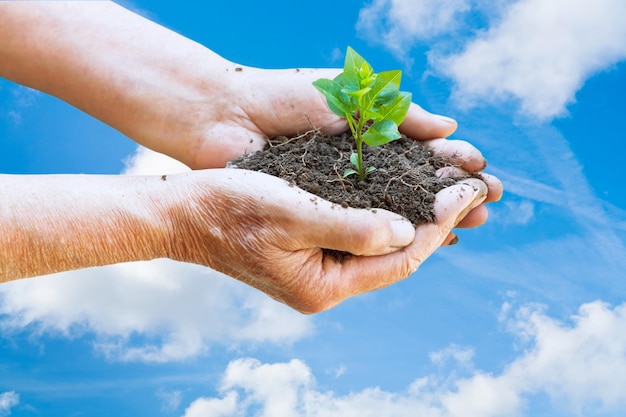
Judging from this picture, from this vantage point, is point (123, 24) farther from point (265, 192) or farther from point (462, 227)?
point (462, 227)

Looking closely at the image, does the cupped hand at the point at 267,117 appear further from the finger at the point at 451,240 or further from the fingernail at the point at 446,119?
the finger at the point at 451,240

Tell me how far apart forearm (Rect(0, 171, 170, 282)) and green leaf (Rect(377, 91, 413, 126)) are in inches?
34.6

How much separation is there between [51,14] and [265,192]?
1.43 m

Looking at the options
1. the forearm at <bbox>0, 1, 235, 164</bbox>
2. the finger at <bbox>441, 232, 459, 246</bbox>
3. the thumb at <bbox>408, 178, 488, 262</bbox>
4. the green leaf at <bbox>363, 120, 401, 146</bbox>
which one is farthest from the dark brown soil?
the forearm at <bbox>0, 1, 235, 164</bbox>

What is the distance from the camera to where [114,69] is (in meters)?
2.90

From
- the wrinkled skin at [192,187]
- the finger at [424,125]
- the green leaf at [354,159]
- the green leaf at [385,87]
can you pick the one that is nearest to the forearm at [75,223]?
the wrinkled skin at [192,187]

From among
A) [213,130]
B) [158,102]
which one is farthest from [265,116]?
[158,102]

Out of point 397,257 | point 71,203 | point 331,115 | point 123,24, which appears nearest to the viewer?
point 71,203

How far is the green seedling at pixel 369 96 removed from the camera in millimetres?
2396

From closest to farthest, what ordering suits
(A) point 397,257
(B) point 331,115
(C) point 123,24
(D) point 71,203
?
(D) point 71,203 < (A) point 397,257 < (B) point 331,115 < (C) point 123,24

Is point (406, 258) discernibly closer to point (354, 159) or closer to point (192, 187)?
point (354, 159)

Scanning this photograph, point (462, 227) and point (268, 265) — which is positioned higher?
point (462, 227)

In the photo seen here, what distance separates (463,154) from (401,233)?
24.7 inches

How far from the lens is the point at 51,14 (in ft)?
9.47
